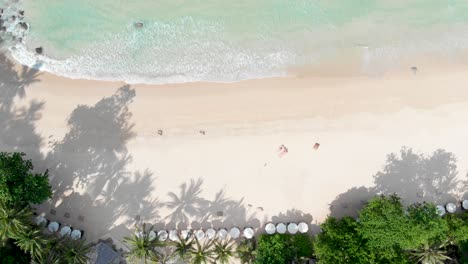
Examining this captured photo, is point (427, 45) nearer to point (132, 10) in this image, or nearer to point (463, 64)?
point (463, 64)

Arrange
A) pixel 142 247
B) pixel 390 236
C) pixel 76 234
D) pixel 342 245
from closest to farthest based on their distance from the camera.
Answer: pixel 390 236, pixel 342 245, pixel 142 247, pixel 76 234

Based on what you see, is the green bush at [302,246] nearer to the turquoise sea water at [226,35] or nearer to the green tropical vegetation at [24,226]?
the turquoise sea water at [226,35]

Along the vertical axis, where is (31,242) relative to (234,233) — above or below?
below

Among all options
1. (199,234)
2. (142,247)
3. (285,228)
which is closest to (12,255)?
(142,247)

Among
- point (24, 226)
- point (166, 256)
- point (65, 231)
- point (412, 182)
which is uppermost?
point (412, 182)

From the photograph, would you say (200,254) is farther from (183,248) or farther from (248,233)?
(248,233)

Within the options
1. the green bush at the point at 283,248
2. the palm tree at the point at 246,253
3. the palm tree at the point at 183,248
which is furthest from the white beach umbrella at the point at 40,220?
the green bush at the point at 283,248

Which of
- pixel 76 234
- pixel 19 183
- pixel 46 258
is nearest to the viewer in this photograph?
pixel 19 183
